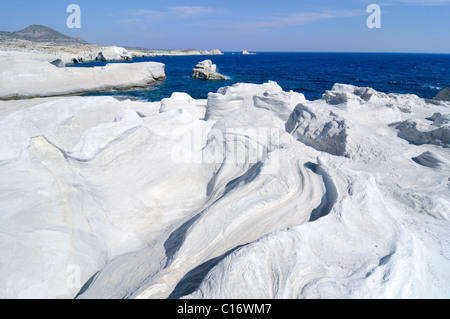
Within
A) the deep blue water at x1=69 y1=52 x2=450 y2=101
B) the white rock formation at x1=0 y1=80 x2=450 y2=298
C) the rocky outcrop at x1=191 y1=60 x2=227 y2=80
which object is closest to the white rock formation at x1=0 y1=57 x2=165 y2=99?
the deep blue water at x1=69 y1=52 x2=450 y2=101

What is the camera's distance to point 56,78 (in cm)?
1980

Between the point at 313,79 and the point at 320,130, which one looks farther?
the point at 313,79

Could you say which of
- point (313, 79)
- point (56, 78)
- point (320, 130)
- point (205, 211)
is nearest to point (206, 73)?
point (313, 79)

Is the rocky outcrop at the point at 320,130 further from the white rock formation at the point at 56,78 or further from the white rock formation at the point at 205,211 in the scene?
the white rock formation at the point at 56,78

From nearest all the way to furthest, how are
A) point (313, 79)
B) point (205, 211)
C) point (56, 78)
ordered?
1. point (205, 211)
2. point (56, 78)
3. point (313, 79)

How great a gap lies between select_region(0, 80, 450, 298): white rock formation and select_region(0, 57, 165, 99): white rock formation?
19187 millimetres

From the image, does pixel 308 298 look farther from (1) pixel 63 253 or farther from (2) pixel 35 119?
(2) pixel 35 119

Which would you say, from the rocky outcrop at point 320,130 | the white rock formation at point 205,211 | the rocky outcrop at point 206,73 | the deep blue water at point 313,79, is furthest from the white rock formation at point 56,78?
the rocky outcrop at point 320,130

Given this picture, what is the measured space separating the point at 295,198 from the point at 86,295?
2490 mm

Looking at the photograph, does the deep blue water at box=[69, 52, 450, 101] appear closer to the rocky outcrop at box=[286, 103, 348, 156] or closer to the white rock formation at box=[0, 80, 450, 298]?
the rocky outcrop at box=[286, 103, 348, 156]

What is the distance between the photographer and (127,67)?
25188mm

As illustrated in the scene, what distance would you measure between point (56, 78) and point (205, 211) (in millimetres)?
22314

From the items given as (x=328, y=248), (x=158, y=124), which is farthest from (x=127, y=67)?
(x=328, y=248)

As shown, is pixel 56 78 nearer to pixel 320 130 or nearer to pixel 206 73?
pixel 206 73
